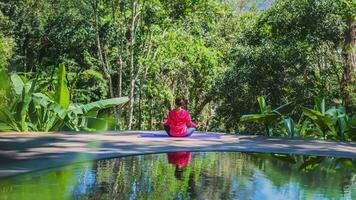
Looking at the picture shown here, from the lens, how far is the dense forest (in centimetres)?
1255

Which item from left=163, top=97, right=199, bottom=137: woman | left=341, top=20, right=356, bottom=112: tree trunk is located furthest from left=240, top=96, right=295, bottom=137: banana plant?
left=341, top=20, right=356, bottom=112: tree trunk

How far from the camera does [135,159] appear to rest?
5941 millimetres

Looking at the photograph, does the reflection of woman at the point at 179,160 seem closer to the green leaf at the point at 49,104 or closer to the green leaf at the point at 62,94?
the green leaf at the point at 49,104

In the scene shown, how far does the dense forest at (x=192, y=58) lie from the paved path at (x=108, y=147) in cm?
129

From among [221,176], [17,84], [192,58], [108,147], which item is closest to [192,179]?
[221,176]

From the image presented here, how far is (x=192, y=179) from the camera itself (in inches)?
187

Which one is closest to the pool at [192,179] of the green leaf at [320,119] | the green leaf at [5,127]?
the green leaf at [320,119]

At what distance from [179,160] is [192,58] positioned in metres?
12.6

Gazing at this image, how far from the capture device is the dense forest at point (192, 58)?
41.2 feet

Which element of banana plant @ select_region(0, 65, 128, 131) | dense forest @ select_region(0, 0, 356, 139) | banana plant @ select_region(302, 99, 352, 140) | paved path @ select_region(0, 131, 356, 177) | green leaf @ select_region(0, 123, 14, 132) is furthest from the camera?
dense forest @ select_region(0, 0, 356, 139)

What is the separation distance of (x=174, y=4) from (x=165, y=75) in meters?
4.91

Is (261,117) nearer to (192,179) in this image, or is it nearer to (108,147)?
(108,147)

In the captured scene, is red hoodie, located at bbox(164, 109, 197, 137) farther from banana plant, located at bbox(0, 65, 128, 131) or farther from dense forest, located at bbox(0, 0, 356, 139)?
dense forest, located at bbox(0, 0, 356, 139)

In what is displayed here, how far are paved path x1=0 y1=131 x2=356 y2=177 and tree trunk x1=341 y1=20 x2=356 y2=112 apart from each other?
4.40m
